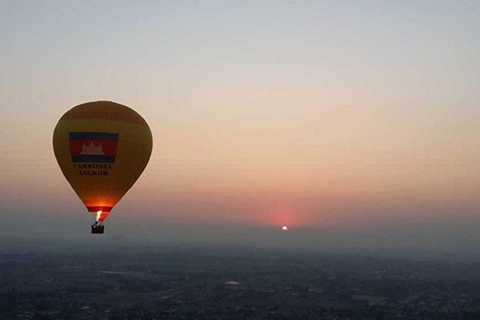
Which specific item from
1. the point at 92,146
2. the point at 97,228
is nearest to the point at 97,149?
the point at 92,146

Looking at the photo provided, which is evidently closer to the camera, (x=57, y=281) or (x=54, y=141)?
(x=54, y=141)

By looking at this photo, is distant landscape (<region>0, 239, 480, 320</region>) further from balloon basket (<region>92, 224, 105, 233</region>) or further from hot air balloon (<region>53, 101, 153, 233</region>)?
balloon basket (<region>92, 224, 105, 233</region>)

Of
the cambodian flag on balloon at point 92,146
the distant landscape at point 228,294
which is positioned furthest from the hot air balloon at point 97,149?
the distant landscape at point 228,294

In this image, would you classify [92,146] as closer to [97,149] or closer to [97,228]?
[97,149]

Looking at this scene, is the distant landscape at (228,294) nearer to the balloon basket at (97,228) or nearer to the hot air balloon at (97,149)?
the hot air balloon at (97,149)

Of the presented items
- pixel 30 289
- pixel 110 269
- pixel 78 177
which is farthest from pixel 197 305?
pixel 110 269

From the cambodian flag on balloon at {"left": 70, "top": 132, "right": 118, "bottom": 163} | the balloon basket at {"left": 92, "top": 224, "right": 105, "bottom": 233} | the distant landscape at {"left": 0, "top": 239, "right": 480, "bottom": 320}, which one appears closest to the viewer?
the balloon basket at {"left": 92, "top": 224, "right": 105, "bottom": 233}

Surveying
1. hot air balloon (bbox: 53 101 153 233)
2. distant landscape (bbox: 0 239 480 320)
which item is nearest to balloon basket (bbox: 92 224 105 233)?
hot air balloon (bbox: 53 101 153 233)

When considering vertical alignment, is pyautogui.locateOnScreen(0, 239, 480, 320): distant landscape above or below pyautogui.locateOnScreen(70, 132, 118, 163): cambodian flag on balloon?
below

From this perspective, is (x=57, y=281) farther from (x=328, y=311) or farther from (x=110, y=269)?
(x=328, y=311)
